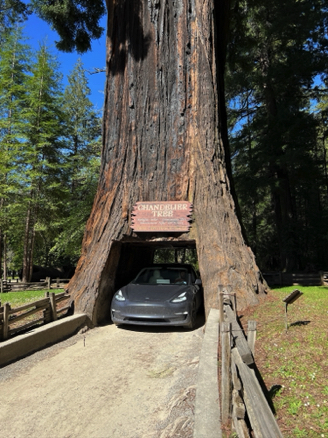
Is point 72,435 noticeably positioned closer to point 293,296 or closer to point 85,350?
point 85,350

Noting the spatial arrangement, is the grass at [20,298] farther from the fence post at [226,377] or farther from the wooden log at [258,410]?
the wooden log at [258,410]

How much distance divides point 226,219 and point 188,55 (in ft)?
16.0

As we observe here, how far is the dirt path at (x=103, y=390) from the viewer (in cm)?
315

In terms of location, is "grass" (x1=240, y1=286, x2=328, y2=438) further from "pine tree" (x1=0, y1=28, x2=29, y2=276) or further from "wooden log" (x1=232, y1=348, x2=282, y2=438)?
"pine tree" (x1=0, y1=28, x2=29, y2=276)

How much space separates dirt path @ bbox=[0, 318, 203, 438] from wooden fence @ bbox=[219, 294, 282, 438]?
0.63m

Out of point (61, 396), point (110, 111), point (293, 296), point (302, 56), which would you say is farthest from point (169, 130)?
point (302, 56)

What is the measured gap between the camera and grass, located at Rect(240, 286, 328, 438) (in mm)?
2596

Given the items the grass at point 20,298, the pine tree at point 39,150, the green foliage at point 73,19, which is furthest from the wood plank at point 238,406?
the pine tree at point 39,150

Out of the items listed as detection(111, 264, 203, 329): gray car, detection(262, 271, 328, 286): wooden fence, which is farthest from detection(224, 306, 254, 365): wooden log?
detection(262, 271, 328, 286): wooden fence

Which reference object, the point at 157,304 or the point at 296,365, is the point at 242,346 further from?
the point at 157,304

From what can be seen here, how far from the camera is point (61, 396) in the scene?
383cm

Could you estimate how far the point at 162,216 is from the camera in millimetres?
8047

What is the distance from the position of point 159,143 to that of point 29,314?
5.38 meters

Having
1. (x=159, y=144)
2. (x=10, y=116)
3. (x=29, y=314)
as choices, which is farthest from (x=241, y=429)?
(x=10, y=116)
